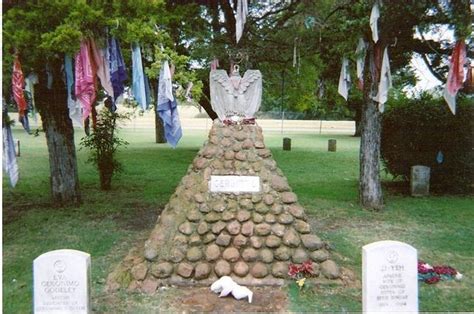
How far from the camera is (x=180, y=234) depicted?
7.23 meters

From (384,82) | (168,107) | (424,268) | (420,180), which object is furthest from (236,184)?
(420,180)

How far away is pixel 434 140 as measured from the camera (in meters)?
14.5

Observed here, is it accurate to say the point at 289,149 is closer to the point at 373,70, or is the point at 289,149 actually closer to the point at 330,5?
the point at 330,5

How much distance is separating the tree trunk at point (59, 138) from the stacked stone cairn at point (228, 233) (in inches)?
197

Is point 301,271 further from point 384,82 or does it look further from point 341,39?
point 341,39

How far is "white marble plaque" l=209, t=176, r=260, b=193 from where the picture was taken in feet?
24.6

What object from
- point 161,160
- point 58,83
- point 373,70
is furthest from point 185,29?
point 161,160

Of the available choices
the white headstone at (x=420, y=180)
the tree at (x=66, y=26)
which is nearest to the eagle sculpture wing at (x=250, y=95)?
the tree at (x=66, y=26)

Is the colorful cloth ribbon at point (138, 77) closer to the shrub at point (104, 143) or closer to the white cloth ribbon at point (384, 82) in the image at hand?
the shrub at point (104, 143)

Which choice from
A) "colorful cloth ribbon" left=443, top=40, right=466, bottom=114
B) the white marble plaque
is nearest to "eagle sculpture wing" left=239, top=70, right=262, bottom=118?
the white marble plaque

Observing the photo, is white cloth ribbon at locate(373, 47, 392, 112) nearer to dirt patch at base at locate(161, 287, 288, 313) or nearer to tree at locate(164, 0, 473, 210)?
tree at locate(164, 0, 473, 210)

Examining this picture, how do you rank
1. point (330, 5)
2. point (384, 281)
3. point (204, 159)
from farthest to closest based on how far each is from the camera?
point (330, 5), point (204, 159), point (384, 281)

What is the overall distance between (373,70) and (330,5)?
406 centimetres

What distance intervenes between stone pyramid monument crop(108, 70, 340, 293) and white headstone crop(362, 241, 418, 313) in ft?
5.19
